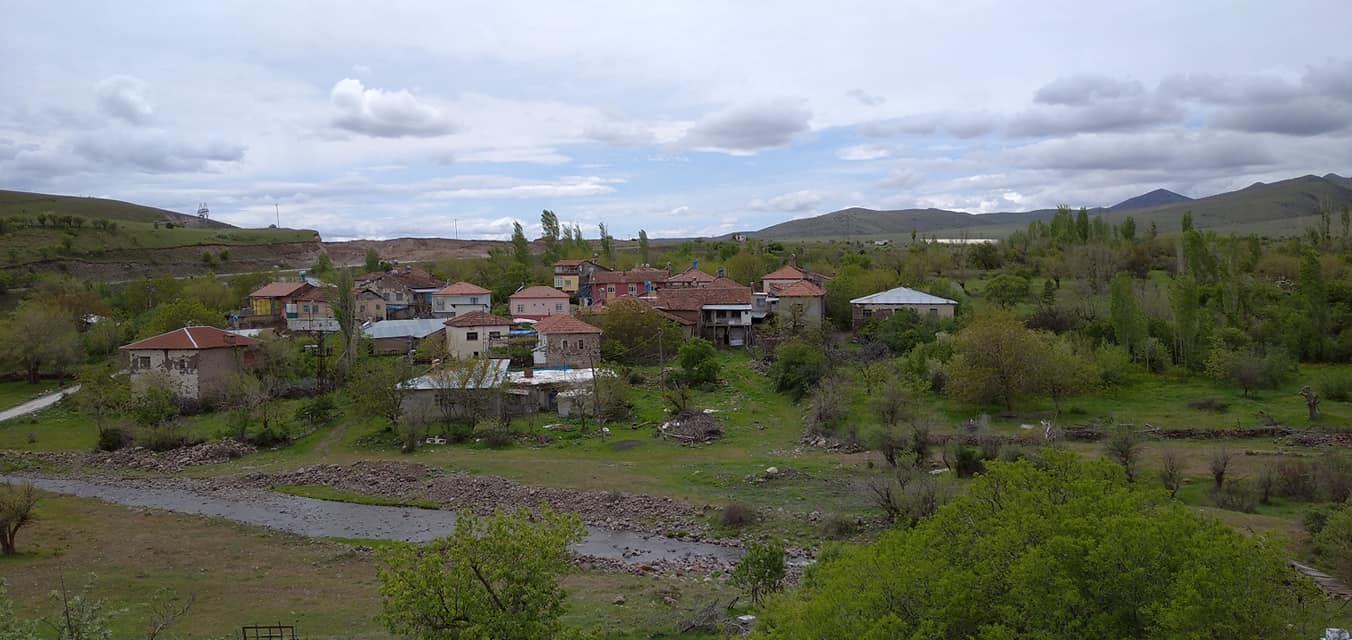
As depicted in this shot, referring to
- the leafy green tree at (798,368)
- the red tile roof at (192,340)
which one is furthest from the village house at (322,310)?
the leafy green tree at (798,368)

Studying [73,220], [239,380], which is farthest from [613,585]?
[73,220]

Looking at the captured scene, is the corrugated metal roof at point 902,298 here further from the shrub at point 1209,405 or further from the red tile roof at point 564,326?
the shrub at point 1209,405

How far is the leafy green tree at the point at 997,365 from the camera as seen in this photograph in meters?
32.7

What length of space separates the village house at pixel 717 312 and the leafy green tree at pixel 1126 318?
20.9 m

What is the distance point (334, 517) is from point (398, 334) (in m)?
28.1

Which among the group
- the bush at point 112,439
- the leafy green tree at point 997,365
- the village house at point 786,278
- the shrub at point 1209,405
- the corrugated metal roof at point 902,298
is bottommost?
the bush at point 112,439

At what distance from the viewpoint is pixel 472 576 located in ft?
36.1

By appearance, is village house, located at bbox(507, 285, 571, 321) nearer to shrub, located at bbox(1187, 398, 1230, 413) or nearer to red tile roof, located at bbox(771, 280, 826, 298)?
red tile roof, located at bbox(771, 280, 826, 298)

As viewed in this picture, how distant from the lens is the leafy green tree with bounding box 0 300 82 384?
45.6 metres

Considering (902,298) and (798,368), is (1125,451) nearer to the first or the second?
(798,368)

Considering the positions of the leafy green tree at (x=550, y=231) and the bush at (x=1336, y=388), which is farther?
the leafy green tree at (x=550, y=231)

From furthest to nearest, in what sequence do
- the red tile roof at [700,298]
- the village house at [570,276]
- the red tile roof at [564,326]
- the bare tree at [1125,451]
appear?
the village house at [570,276]
the red tile roof at [700,298]
the red tile roof at [564,326]
the bare tree at [1125,451]

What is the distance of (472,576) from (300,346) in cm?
4427

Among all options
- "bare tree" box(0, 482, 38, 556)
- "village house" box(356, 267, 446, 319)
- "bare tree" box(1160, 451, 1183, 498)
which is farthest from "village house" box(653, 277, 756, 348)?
"bare tree" box(0, 482, 38, 556)
